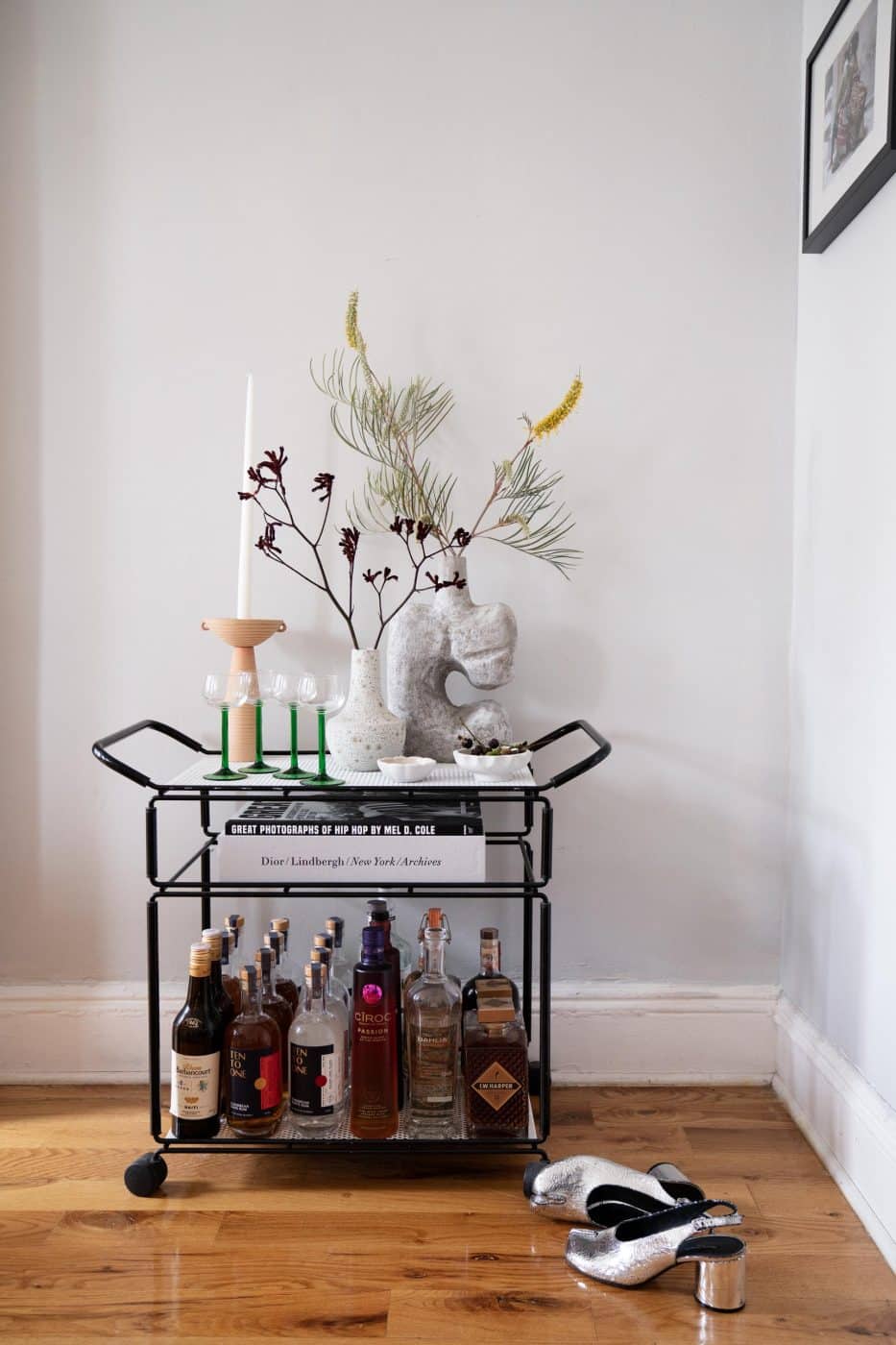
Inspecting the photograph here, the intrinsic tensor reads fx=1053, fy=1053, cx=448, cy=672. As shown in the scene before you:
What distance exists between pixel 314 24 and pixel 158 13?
273 millimetres

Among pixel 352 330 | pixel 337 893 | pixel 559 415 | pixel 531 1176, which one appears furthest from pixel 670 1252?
pixel 352 330

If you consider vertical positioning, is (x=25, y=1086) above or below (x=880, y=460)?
below

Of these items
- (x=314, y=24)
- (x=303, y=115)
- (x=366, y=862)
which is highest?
(x=314, y=24)

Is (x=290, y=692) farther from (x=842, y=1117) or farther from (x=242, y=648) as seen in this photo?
(x=842, y=1117)

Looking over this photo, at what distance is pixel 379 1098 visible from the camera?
1493 millimetres

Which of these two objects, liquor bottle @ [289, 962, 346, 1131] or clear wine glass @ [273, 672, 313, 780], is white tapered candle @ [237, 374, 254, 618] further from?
liquor bottle @ [289, 962, 346, 1131]

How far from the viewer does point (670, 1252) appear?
129 centimetres

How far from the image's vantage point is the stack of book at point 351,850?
1.49m

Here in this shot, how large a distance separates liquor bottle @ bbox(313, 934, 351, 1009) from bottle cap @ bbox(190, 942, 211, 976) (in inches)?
6.3

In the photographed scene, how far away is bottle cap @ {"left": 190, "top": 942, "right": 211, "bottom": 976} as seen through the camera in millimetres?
1480

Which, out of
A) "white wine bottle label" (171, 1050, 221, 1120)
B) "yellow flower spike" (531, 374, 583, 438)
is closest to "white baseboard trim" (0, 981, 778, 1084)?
"white wine bottle label" (171, 1050, 221, 1120)

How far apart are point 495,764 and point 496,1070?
435 mm

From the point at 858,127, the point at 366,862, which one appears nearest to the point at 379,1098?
the point at 366,862

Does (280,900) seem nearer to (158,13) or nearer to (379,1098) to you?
(379,1098)
